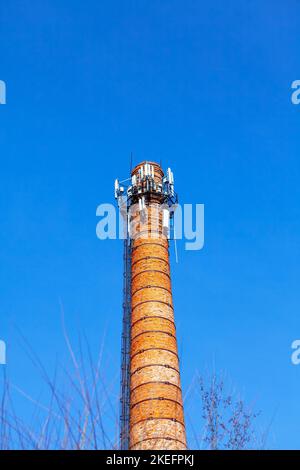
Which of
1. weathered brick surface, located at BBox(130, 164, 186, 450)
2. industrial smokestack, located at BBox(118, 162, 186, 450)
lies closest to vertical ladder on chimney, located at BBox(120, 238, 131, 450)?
industrial smokestack, located at BBox(118, 162, 186, 450)

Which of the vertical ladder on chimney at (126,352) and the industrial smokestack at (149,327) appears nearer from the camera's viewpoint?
the industrial smokestack at (149,327)

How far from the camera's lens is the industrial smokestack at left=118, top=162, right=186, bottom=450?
1431 cm

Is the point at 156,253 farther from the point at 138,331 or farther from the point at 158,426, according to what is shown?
the point at 158,426

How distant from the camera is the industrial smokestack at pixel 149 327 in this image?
47.0ft

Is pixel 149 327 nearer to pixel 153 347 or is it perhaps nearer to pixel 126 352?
pixel 153 347

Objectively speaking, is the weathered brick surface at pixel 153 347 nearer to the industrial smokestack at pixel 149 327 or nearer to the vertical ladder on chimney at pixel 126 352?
the industrial smokestack at pixel 149 327

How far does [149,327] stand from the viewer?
16.0m

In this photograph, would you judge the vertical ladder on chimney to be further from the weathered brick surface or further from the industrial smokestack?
the weathered brick surface

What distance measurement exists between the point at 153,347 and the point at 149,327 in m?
0.63

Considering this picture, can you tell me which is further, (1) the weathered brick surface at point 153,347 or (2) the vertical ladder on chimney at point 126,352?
(2) the vertical ladder on chimney at point 126,352

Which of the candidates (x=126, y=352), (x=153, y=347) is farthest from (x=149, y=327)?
(x=126, y=352)

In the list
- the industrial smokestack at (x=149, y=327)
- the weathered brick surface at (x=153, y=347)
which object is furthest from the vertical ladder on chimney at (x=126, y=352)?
the weathered brick surface at (x=153, y=347)
